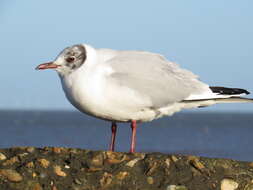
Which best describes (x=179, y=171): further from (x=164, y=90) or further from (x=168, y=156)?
(x=164, y=90)

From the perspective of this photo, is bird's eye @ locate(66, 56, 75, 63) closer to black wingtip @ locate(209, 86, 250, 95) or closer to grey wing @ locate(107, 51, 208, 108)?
grey wing @ locate(107, 51, 208, 108)

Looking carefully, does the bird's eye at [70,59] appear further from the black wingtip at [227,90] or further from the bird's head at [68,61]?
the black wingtip at [227,90]

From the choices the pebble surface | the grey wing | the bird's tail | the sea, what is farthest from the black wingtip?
the sea

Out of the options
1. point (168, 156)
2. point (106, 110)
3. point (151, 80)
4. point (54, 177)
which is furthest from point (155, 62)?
point (54, 177)

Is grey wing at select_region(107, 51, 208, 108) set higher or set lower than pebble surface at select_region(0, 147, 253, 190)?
→ higher

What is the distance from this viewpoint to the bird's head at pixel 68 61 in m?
11.1

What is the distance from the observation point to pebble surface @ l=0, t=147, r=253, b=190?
9406 millimetres

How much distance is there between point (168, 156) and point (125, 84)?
1.53 m

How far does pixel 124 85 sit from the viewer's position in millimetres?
11102

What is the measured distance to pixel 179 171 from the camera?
32.2 ft

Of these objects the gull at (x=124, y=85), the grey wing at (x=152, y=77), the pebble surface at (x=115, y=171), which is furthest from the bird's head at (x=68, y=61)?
the pebble surface at (x=115, y=171)

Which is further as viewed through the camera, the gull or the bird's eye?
the bird's eye

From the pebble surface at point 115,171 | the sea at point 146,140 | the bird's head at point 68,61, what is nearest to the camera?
the pebble surface at point 115,171

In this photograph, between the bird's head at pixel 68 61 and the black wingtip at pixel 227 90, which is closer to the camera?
the bird's head at pixel 68 61
